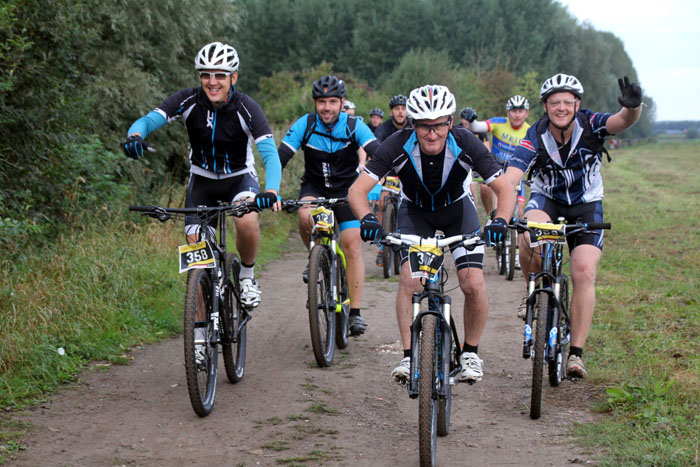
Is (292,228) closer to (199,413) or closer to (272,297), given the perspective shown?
(272,297)

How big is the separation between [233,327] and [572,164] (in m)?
2.88

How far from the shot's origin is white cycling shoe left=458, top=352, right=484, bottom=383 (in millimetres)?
5309

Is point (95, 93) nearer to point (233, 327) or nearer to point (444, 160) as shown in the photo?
point (233, 327)

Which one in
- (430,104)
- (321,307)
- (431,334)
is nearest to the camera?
(431,334)

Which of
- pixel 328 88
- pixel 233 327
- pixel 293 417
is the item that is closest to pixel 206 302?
pixel 233 327

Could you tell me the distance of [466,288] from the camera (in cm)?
557

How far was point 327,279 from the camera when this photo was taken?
725cm

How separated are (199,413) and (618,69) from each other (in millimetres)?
107441

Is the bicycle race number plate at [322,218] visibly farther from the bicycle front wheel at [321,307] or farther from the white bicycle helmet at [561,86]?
the white bicycle helmet at [561,86]

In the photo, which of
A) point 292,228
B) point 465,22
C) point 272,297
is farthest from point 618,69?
point 272,297

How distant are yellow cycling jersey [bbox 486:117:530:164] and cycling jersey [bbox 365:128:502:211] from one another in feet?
23.9

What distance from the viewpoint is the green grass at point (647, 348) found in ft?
16.2

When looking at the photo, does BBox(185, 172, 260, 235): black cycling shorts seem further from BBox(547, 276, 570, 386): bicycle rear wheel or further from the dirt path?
BBox(547, 276, 570, 386): bicycle rear wheel

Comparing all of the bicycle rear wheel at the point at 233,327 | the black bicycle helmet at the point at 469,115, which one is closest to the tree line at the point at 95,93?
the bicycle rear wheel at the point at 233,327
